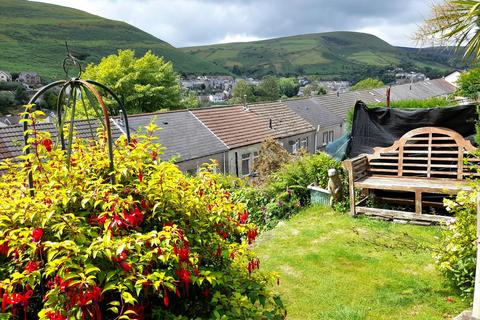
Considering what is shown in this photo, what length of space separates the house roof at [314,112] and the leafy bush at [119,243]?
1158 inches

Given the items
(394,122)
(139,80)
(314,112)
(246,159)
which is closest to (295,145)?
(246,159)

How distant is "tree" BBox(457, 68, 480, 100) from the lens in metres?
14.0

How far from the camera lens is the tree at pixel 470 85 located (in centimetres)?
1402

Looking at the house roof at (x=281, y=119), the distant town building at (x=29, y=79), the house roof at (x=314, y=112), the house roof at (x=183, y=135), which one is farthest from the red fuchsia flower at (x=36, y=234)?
the distant town building at (x=29, y=79)

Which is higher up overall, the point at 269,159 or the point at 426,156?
the point at 426,156

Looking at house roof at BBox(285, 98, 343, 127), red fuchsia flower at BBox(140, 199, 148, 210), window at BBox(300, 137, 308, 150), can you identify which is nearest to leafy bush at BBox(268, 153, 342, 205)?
red fuchsia flower at BBox(140, 199, 148, 210)

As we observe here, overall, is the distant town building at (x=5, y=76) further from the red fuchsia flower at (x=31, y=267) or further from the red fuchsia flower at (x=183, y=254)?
the red fuchsia flower at (x=183, y=254)

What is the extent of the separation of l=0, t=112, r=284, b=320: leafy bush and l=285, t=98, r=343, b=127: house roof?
96.5 ft

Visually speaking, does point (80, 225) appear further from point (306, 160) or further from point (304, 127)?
point (304, 127)

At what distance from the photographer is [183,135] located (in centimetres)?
2205

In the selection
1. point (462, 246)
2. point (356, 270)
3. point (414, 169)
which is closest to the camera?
point (462, 246)

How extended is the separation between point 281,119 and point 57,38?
132 m

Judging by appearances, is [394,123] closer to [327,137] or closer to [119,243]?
[119,243]

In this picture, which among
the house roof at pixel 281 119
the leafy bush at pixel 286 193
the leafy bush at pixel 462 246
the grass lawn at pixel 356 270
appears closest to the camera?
the leafy bush at pixel 462 246
